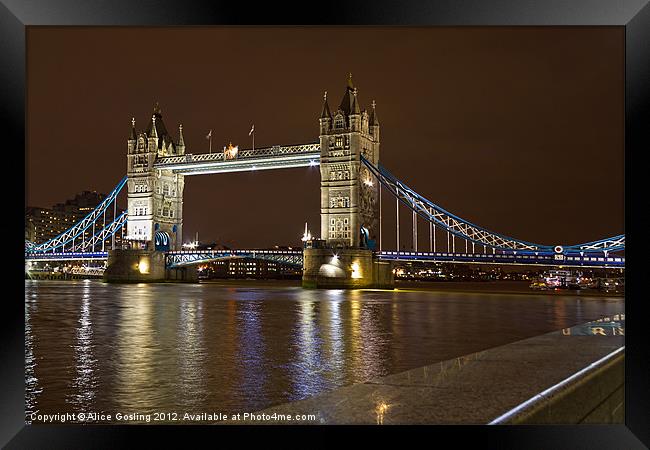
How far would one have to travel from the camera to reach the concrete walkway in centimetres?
395

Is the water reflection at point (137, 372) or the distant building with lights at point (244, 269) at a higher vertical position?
the water reflection at point (137, 372)

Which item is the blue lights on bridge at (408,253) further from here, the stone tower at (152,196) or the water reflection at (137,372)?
the water reflection at (137,372)

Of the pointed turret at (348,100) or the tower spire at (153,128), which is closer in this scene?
the pointed turret at (348,100)

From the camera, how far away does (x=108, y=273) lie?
55406 mm

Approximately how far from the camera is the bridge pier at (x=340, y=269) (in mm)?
43375

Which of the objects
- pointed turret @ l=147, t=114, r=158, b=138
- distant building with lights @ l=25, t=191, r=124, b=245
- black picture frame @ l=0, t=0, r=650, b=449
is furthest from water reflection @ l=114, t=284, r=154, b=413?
distant building with lights @ l=25, t=191, r=124, b=245

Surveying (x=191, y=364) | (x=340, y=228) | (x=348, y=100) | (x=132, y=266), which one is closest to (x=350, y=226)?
(x=340, y=228)

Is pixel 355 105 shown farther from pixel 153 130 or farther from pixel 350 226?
pixel 153 130

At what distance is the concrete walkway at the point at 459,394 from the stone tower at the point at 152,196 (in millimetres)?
53806

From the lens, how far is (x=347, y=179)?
151 ft

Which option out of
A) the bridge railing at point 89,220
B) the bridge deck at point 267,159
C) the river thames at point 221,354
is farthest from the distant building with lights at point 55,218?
the river thames at point 221,354
